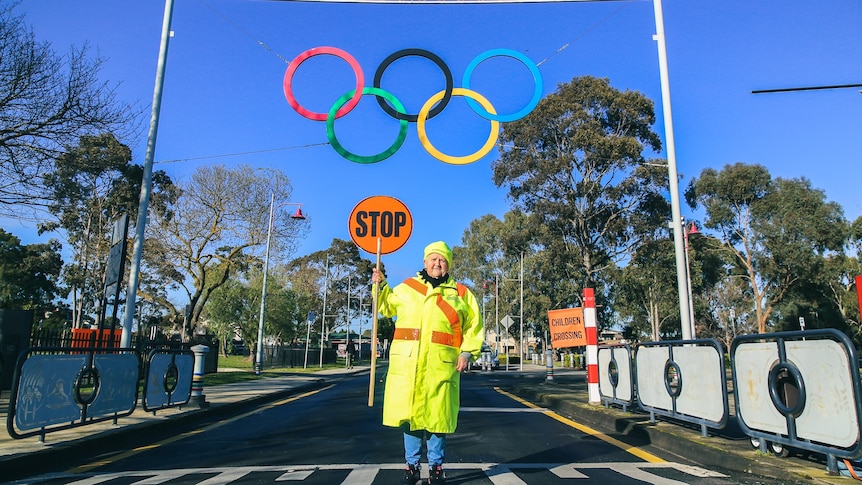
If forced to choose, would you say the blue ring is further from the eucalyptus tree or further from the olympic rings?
the eucalyptus tree

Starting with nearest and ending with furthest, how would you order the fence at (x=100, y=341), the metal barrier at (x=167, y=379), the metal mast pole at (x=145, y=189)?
the metal barrier at (x=167, y=379) → the metal mast pole at (x=145, y=189) → the fence at (x=100, y=341)

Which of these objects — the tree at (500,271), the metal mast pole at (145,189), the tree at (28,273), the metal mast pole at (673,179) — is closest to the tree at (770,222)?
the tree at (500,271)

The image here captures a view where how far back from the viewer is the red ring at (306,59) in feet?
29.0

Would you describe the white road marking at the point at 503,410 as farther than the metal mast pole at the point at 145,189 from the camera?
No

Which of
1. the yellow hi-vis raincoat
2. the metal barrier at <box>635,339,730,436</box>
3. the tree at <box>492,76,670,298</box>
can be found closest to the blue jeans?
the yellow hi-vis raincoat

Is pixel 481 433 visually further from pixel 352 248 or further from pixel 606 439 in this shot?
pixel 352 248

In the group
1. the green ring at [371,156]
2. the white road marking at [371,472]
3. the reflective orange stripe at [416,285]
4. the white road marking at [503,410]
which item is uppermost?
the green ring at [371,156]

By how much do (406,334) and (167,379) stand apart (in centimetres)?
679

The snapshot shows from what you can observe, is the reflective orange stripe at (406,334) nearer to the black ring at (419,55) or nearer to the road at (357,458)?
the road at (357,458)

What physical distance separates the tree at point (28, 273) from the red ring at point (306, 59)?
44.7 meters

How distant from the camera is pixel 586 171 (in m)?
28.5

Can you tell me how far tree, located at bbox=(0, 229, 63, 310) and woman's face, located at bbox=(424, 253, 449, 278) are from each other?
1944 inches

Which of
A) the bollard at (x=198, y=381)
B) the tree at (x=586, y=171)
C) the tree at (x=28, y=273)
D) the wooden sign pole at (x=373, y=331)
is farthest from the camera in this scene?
the tree at (x=28, y=273)

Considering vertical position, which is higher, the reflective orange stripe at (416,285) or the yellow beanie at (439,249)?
the yellow beanie at (439,249)
